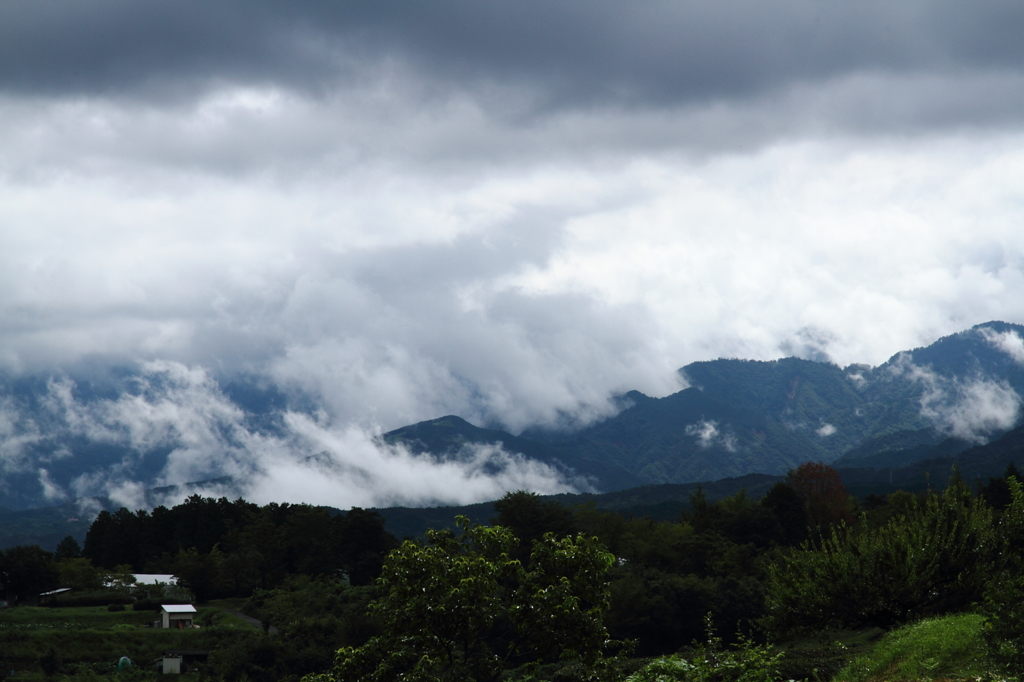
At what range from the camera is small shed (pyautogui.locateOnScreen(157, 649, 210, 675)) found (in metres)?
75.8

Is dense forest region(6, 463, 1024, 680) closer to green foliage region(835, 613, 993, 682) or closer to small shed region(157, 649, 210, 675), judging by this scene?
green foliage region(835, 613, 993, 682)

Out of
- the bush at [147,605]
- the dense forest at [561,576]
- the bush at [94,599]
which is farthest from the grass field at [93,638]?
the bush at [94,599]

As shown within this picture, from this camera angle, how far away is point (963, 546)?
91.8 feet

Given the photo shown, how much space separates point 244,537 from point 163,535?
94.0 feet

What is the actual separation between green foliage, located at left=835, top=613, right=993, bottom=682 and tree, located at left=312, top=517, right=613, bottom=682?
249 inches

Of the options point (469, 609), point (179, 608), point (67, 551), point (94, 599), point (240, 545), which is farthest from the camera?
point (67, 551)

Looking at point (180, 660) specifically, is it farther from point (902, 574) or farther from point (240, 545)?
point (902, 574)

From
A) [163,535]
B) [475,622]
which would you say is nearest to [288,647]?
[475,622]

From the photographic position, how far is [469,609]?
73.4ft

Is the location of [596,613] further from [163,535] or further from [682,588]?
[163,535]

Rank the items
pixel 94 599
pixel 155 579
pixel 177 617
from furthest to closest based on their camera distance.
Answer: pixel 155 579
pixel 94 599
pixel 177 617

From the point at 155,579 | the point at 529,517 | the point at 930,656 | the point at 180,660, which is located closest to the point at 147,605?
the point at 155,579

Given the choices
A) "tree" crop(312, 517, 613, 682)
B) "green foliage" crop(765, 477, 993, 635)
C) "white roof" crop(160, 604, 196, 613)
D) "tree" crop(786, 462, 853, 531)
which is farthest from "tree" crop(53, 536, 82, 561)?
"green foliage" crop(765, 477, 993, 635)

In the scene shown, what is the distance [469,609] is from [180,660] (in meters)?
63.7
